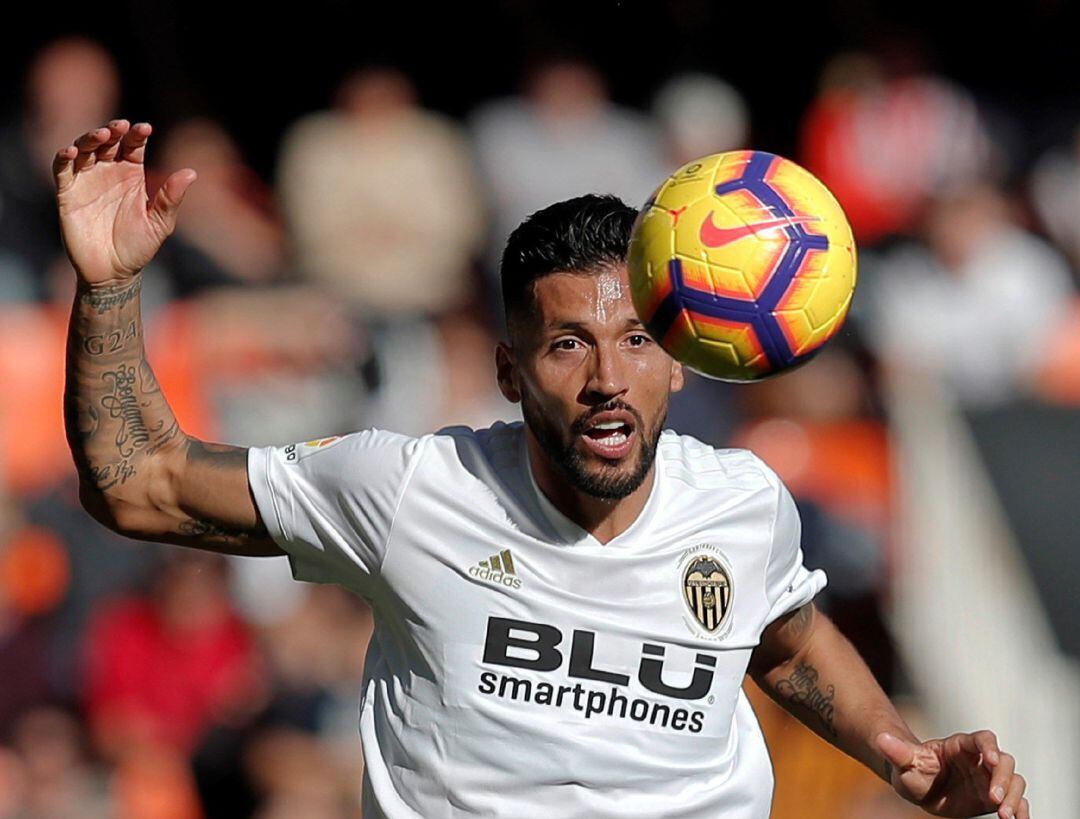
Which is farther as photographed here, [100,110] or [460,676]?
[100,110]

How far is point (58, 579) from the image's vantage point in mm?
8586

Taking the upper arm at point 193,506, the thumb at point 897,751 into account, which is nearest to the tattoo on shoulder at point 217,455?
the upper arm at point 193,506

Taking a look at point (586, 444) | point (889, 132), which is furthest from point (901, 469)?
point (586, 444)

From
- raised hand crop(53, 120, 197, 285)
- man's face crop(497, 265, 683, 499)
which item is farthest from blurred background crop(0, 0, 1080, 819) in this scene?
raised hand crop(53, 120, 197, 285)

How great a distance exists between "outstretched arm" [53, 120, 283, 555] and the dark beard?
2.53 feet

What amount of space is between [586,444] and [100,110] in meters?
5.99

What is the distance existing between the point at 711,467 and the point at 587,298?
696mm

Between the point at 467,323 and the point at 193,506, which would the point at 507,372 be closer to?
the point at 193,506

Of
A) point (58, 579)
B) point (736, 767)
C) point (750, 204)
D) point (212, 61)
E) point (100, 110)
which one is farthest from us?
point (212, 61)

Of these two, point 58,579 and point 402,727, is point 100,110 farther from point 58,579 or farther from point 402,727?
point 402,727

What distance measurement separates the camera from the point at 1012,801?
401 centimetres

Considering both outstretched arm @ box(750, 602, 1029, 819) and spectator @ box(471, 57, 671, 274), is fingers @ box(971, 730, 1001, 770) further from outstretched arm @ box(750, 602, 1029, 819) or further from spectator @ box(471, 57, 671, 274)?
spectator @ box(471, 57, 671, 274)

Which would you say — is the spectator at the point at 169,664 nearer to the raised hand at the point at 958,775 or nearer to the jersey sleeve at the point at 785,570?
the jersey sleeve at the point at 785,570

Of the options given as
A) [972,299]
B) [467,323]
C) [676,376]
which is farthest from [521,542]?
[972,299]
